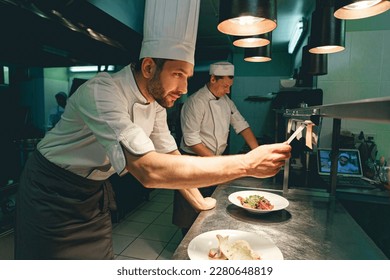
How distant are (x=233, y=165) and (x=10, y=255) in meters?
2.68

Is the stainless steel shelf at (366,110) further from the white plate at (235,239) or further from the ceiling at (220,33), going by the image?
the ceiling at (220,33)

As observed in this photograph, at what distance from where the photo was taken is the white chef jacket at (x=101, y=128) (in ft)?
3.23

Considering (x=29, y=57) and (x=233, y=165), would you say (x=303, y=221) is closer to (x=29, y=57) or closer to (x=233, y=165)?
(x=233, y=165)

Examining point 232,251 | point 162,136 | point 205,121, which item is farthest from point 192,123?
point 232,251

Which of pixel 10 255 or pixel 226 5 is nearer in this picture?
pixel 226 5

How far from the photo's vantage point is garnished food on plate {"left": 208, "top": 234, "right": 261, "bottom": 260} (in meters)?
0.93

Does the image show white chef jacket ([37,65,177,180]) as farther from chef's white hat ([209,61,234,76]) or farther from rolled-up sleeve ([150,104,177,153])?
chef's white hat ([209,61,234,76])

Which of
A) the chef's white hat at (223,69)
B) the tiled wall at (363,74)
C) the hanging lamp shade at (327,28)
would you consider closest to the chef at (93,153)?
the hanging lamp shade at (327,28)

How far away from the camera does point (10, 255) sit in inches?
102

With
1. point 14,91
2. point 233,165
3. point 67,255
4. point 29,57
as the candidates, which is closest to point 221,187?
point 233,165

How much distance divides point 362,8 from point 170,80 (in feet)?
3.36

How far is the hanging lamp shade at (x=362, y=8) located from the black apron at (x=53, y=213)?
1425 mm

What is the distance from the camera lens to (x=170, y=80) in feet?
3.91
